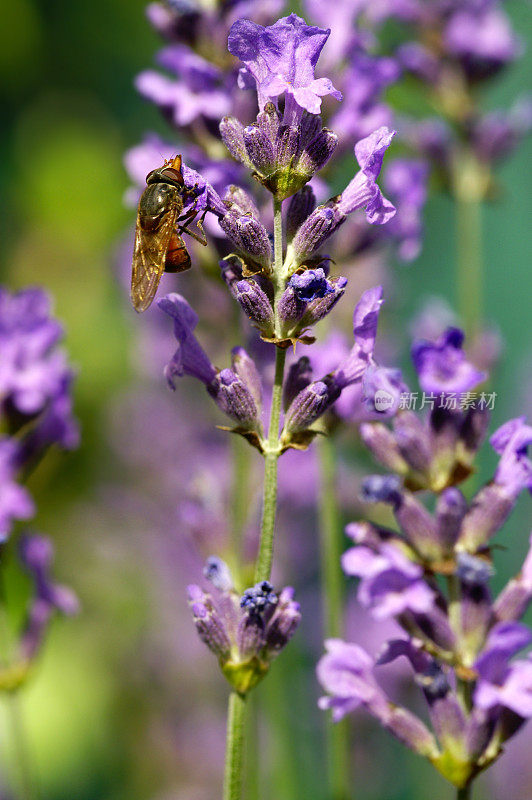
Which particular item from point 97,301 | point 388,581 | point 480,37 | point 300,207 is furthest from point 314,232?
point 97,301

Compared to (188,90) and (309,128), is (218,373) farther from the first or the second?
(188,90)

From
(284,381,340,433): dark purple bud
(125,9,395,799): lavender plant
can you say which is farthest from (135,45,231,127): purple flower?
(284,381,340,433): dark purple bud

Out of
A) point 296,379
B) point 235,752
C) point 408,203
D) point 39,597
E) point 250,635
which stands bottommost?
point 235,752

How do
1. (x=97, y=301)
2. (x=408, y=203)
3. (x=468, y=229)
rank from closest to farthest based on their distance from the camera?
1. (x=408, y=203)
2. (x=468, y=229)
3. (x=97, y=301)

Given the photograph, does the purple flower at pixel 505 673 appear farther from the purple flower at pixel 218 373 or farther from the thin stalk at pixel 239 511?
the thin stalk at pixel 239 511

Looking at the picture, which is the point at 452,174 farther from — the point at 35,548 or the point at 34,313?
the point at 35,548

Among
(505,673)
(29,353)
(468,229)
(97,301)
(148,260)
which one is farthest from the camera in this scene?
(97,301)

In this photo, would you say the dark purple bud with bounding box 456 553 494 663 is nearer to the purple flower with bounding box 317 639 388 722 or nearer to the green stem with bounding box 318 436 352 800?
the purple flower with bounding box 317 639 388 722

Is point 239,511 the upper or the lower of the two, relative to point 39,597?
upper
